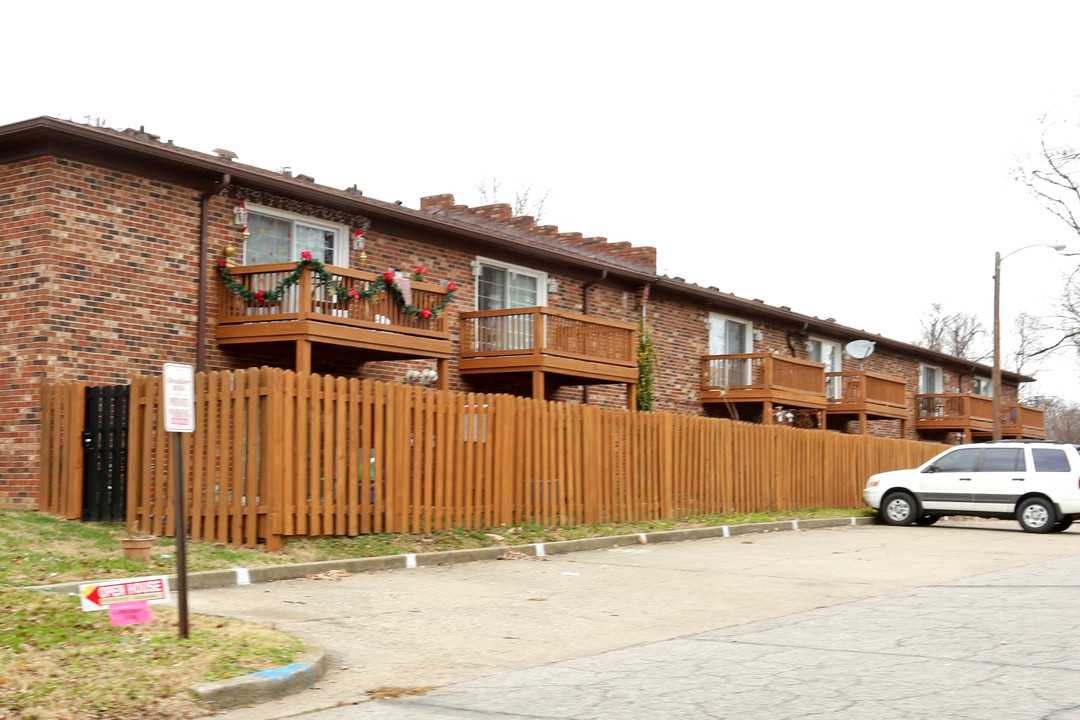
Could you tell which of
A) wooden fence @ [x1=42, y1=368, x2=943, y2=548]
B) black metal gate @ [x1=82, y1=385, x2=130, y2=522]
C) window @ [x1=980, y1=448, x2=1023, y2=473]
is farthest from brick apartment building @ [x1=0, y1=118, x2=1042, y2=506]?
window @ [x1=980, y1=448, x2=1023, y2=473]

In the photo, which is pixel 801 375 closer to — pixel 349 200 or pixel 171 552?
pixel 349 200

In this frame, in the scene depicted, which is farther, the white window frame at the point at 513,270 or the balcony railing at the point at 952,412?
the balcony railing at the point at 952,412

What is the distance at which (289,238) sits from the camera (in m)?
18.7

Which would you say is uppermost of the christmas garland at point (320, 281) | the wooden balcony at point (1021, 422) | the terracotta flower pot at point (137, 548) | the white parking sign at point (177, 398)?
the christmas garland at point (320, 281)

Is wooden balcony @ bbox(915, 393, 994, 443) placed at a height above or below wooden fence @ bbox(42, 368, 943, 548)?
above

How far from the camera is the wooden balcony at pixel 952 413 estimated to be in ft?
130

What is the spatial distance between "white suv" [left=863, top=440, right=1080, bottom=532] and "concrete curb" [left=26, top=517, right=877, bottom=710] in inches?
39.3

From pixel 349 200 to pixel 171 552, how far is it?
27.5 feet

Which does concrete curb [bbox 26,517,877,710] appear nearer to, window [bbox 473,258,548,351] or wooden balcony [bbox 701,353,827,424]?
window [bbox 473,258,548,351]

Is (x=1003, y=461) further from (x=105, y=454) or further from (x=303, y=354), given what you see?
(x=105, y=454)

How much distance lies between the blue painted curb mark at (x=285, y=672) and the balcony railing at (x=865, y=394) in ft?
89.9

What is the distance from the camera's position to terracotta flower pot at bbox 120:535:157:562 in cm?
1107

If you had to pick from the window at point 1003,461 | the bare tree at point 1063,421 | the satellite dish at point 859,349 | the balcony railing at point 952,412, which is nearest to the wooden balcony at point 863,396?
the satellite dish at point 859,349

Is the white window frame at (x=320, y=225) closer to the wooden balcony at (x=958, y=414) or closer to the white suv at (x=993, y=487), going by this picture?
the white suv at (x=993, y=487)
